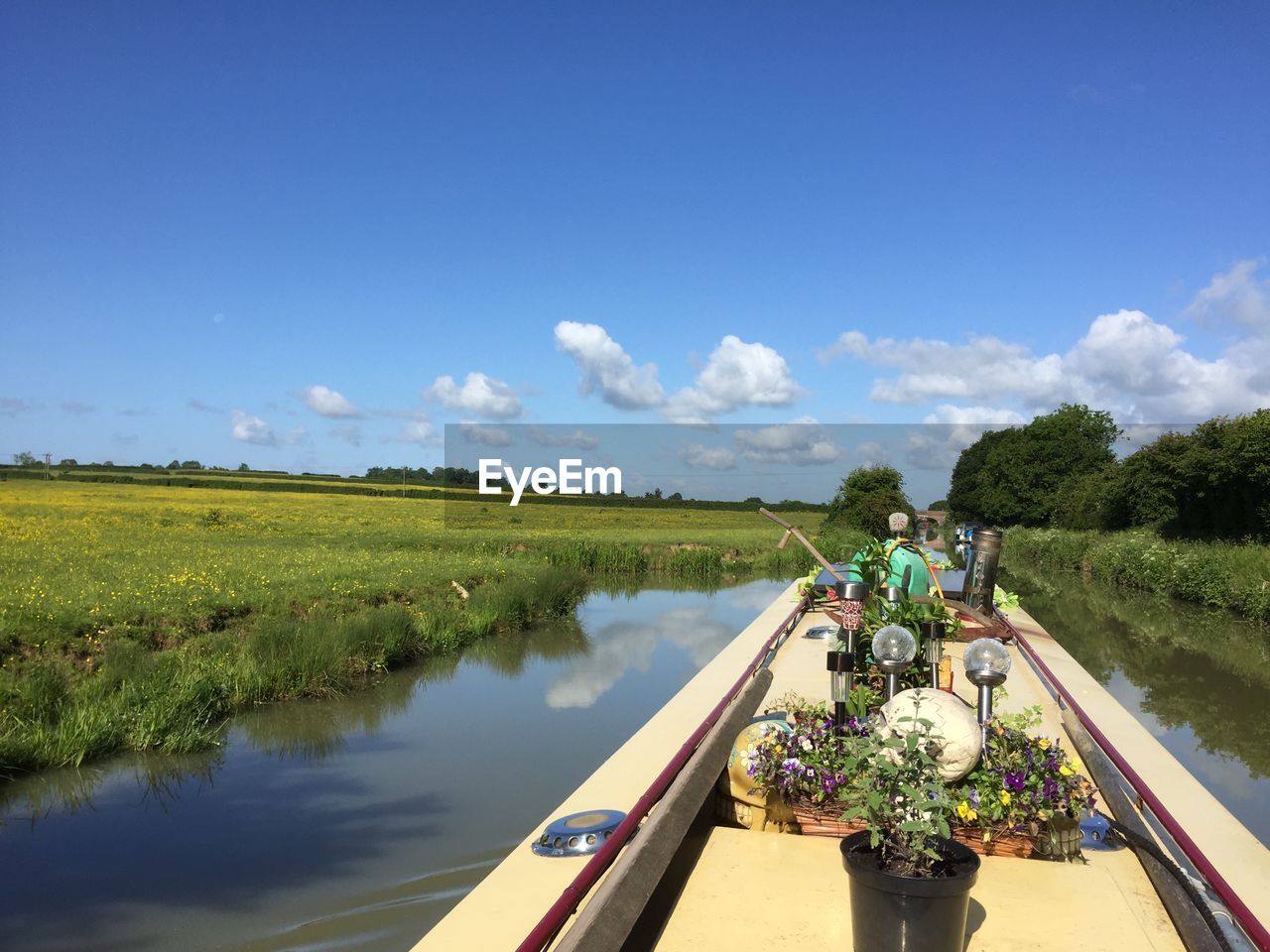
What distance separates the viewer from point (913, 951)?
2.27 meters

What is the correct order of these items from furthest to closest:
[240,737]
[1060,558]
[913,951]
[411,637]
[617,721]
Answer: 1. [1060,558]
2. [411,637]
3. [617,721]
4. [240,737]
5. [913,951]

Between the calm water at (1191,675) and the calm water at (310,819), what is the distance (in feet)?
16.7

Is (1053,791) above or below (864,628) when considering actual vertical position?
below

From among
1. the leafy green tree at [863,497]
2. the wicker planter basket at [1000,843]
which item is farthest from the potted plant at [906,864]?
the leafy green tree at [863,497]

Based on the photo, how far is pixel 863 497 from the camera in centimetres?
3916

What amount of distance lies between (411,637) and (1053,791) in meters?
9.80

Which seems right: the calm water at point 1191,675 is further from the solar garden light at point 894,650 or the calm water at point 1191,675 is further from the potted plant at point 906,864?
the potted plant at point 906,864

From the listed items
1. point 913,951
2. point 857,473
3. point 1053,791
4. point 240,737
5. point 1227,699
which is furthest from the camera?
point 857,473

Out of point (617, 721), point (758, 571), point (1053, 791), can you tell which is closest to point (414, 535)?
point (758, 571)

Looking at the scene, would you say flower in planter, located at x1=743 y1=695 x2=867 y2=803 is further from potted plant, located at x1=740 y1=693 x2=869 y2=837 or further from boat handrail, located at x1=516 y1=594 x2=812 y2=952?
boat handrail, located at x1=516 y1=594 x2=812 y2=952

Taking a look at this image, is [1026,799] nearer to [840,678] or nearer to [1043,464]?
[840,678]

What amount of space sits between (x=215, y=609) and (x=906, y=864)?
34.1ft

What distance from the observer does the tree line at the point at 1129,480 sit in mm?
22000

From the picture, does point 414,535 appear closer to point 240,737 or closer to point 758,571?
point 758,571
